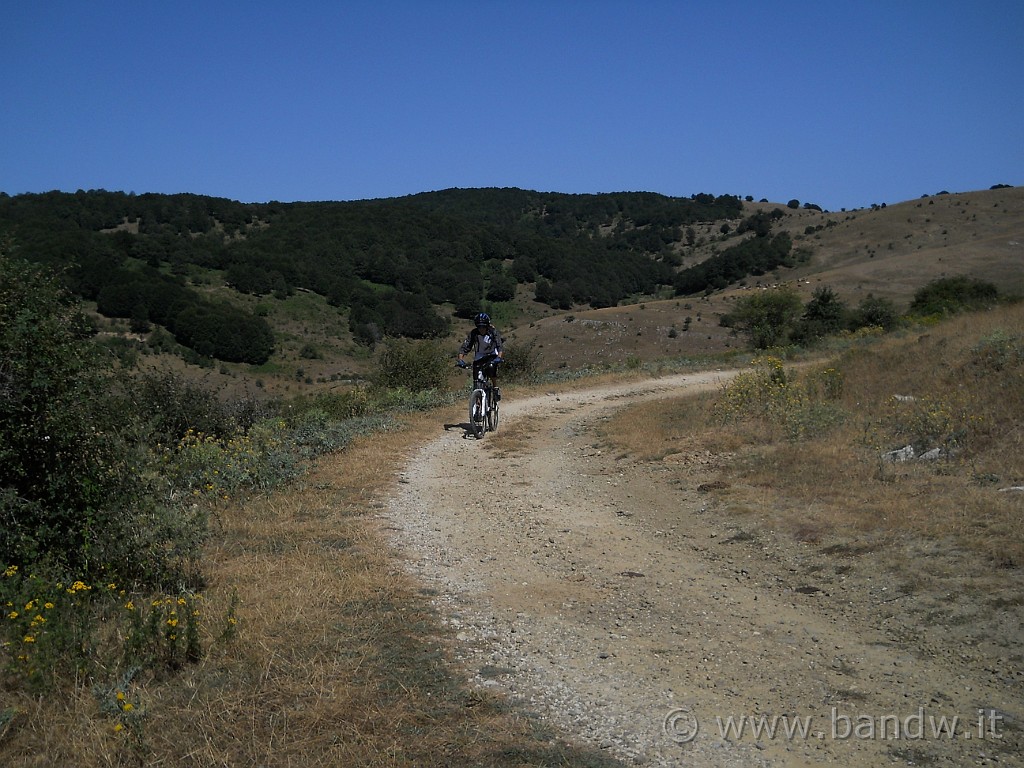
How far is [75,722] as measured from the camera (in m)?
3.76

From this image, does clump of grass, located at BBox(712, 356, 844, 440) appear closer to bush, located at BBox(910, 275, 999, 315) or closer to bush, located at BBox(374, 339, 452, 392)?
bush, located at BBox(374, 339, 452, 392)

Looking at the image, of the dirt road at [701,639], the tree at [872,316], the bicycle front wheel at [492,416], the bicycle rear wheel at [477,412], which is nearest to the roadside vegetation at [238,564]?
the dirt road at [701,639]

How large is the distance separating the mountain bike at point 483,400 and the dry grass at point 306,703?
6.82 m

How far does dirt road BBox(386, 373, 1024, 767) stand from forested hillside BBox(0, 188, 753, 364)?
50808 mm

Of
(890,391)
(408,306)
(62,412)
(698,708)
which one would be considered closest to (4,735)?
(62,412)

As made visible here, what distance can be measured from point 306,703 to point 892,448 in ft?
24.9

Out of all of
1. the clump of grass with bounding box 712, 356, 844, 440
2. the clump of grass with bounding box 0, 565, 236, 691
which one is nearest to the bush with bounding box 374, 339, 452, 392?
the clump of grass with bounding box 712, 356, 844, 440

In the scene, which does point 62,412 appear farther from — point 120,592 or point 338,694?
point 338,694

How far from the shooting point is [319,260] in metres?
87.7

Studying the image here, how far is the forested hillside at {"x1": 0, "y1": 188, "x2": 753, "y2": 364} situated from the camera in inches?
2265

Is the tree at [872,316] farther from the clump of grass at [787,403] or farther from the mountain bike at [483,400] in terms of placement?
the mountain bike at [483,400]

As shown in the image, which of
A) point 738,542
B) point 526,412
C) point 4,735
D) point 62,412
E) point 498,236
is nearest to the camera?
point 4,735

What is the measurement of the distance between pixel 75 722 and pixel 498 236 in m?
110

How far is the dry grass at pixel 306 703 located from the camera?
3586mm
